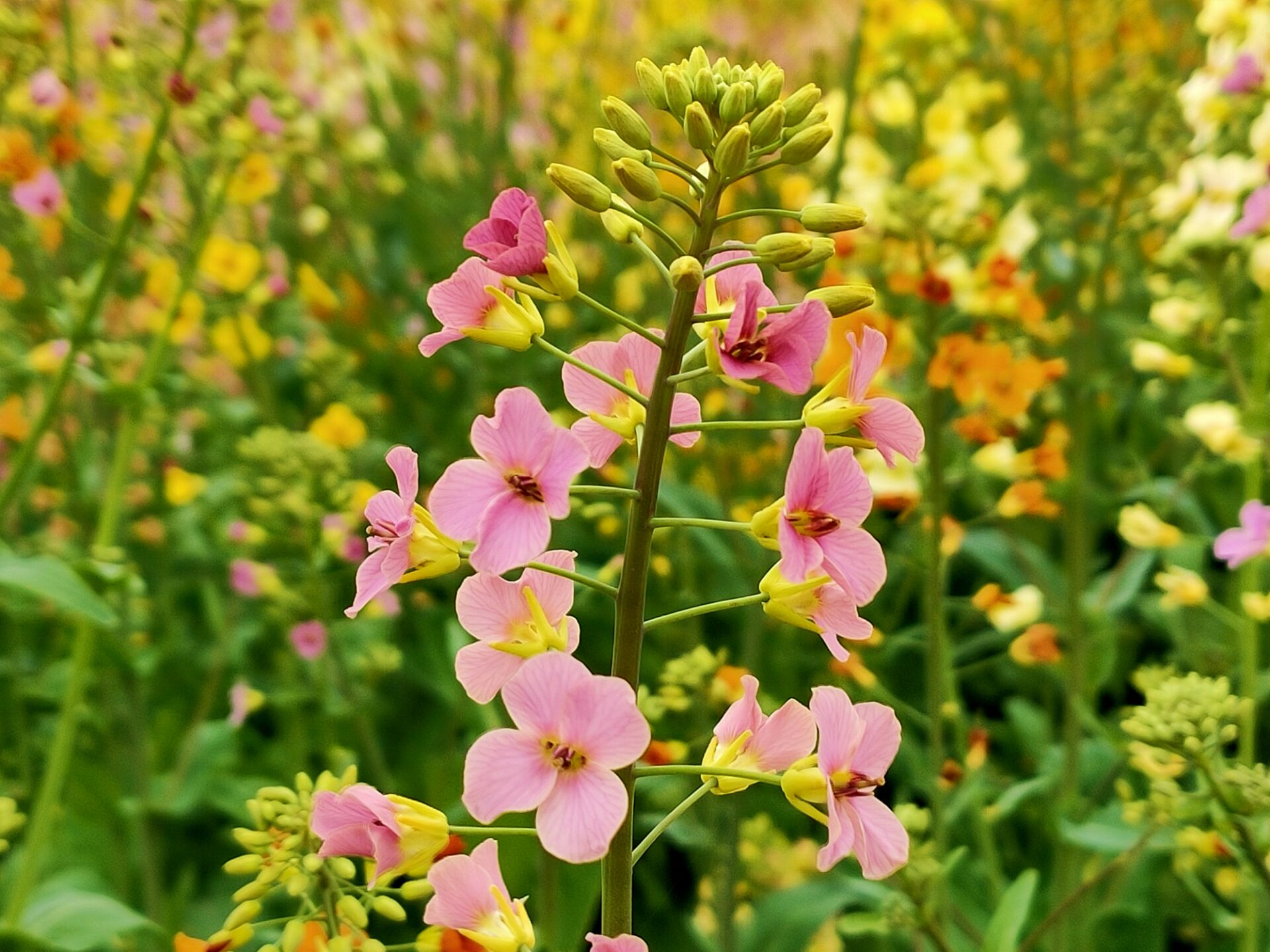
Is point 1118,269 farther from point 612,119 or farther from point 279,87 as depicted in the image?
point 612,119

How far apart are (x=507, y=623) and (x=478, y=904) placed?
7.3 inches

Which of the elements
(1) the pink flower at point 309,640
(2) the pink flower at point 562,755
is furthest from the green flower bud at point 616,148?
(1) the pink flower at point 309,640

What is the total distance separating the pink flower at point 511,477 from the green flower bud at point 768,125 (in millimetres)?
237

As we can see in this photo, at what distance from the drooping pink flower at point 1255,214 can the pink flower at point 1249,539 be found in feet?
1.32

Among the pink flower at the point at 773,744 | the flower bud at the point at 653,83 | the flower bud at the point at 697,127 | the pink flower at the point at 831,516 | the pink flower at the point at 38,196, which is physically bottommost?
the pink flower at the point at 773,744

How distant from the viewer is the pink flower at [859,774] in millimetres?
728

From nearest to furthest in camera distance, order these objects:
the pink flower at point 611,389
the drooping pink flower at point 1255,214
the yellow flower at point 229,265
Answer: the pink flower at point 611,389
the drooping pink flower at point 1255,214
the yellow flower at point 229,265

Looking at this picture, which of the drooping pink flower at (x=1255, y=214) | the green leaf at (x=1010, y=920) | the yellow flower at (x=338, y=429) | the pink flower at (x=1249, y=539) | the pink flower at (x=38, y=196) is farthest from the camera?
the yellow flower at (x=338, y=429)

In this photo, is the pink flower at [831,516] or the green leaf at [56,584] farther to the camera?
the green leaf at [56,584]

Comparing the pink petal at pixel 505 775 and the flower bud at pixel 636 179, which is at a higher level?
the flower bud at pixel 636 179

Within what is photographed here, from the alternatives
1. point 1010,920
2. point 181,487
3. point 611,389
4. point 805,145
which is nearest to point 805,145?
point 805,145

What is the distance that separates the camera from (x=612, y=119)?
791mm

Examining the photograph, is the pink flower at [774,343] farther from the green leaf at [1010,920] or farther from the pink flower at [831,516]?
the green leaf at [1010,920]

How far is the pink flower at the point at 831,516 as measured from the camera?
716 millimetres
